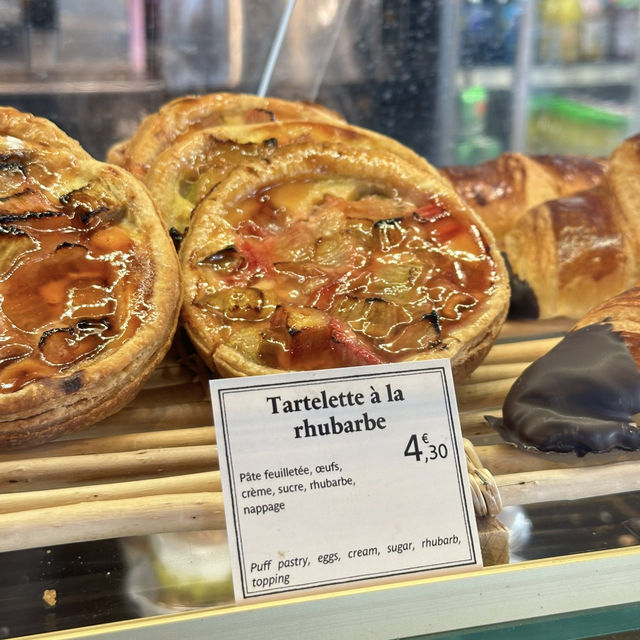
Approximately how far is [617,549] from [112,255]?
2.68ft

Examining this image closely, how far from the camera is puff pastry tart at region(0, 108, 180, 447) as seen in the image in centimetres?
108

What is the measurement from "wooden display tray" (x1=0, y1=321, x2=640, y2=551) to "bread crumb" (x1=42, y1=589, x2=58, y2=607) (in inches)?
2.5

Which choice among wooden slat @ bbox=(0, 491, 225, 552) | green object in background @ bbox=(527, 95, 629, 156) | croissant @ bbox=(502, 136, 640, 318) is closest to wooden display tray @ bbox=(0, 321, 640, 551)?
wooden slat @ bbox=(0, 491, 225, 552)

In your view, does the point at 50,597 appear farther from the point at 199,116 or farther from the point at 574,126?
the point at 574,126

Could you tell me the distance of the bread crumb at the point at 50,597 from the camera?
0.97 m

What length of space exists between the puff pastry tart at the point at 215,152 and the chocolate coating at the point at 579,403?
547mm

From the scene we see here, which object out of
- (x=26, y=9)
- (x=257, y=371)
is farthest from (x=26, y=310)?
(x=26, y=9)

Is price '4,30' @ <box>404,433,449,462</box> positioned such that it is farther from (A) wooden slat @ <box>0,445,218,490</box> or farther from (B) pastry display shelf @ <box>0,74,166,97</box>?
(B) pastry display shelf @ <box>0,74,166,97</box>

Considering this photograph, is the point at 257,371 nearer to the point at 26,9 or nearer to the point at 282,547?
the point at 282,547

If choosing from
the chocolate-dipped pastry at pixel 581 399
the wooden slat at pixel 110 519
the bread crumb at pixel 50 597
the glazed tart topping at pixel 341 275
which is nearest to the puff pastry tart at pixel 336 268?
the glazed tart topping at pixel 341 275

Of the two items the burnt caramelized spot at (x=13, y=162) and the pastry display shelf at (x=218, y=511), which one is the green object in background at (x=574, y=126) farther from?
the burnt caramelized spot at (x=13, y=162)

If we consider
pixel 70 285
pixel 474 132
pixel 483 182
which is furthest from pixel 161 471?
pixel 474 132

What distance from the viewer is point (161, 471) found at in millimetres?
1164

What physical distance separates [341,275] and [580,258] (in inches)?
26.6
